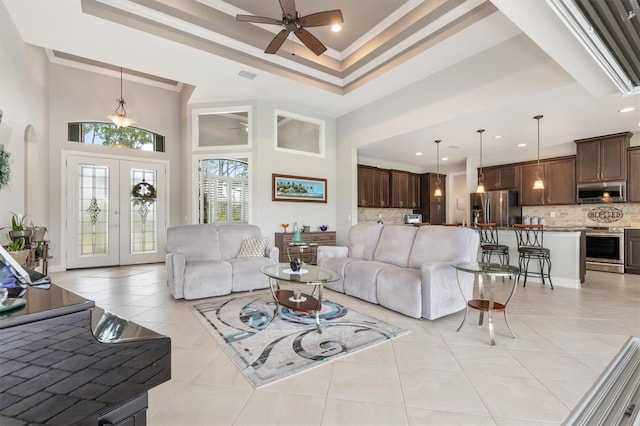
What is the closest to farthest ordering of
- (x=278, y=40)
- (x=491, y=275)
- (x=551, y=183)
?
(x=491, y=275), (x=278, y=40), (x=551, y=183)

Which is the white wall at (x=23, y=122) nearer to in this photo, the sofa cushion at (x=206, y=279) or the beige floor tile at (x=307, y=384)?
the sofa cushion at (x=206, y=279)

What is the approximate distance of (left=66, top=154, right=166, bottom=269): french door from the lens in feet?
19.0

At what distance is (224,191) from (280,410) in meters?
5.07

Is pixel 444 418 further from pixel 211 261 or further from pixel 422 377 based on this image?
pixel 211 261

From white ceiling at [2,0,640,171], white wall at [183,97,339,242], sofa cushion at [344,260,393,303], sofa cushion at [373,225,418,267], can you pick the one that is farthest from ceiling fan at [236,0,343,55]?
sofa cushion at [344,260,393,303]

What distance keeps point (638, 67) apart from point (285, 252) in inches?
199

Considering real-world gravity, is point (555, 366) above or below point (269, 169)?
below

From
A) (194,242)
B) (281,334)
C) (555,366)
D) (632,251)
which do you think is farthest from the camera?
(632,251)

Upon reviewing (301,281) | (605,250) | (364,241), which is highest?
(364,241)

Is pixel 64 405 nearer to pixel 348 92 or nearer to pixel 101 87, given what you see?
pixel 348 92

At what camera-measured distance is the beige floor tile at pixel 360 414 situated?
1536 mm

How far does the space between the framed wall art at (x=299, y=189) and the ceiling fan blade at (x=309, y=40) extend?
2609 millimetres

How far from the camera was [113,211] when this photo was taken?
6.14 meters

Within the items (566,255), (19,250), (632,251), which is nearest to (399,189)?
(566,255)
